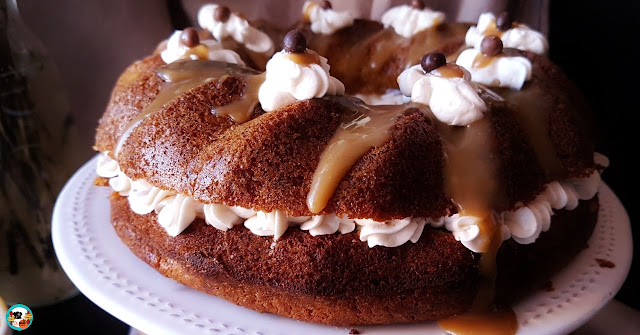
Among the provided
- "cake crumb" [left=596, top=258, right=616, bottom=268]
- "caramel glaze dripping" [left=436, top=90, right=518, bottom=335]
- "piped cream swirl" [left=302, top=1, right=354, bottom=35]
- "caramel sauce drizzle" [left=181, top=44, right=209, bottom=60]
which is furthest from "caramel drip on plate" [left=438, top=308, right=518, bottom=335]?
"piped cream swirl" [left=302, top=1, right=354, bottom=35]

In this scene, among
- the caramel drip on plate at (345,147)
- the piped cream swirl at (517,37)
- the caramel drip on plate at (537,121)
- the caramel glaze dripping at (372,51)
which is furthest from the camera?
the caramel glaze dripping at (372,51)

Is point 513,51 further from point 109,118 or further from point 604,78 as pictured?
point 109,118

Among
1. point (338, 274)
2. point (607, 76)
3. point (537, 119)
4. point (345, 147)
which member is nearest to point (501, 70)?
point (537, 119)

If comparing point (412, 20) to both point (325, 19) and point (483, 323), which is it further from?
point (483, 323)

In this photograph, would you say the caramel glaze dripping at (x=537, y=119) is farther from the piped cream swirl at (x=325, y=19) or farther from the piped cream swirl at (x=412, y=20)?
the piped cream swirl at (x=325, y=19)

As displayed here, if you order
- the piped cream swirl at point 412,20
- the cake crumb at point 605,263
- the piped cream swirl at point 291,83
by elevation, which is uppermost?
the piped cream swirl at point 291,83

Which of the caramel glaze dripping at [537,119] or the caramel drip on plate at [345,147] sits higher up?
the caramel drip on plate at [345,147]

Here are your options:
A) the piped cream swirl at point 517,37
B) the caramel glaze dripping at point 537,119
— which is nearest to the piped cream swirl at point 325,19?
the piped cream swirl at point 517,37
